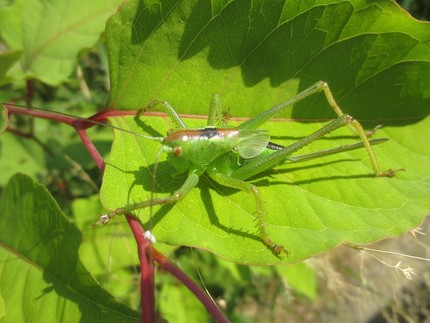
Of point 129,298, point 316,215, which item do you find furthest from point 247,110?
point 129,298

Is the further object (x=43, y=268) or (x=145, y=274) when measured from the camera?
(x=43, y=268)

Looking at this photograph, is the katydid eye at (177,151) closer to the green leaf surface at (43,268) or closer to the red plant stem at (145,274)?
the red plant stem at (145,274)

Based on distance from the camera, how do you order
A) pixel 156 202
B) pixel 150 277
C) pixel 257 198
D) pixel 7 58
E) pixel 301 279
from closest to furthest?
pixel 150 277 → pixel 156 202 → pixel 257 198 → pixel 7 58 → pixel 301 279

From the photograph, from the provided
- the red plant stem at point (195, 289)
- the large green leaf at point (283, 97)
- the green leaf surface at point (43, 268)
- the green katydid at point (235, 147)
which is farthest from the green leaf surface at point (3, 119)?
the red plant stem at point (195, 289)

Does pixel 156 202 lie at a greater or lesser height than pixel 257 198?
greater

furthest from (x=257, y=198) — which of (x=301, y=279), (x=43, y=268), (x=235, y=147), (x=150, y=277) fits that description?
(x=301, y=279)

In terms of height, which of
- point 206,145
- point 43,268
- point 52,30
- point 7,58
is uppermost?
point 52,30

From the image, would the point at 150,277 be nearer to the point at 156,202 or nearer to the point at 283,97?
the point at 156,202
